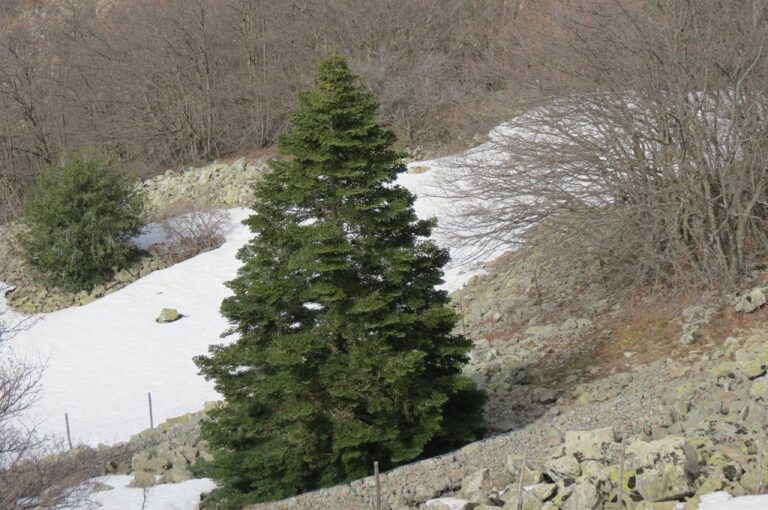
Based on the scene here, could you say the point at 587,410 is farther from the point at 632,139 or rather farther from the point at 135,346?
the point at 135,346

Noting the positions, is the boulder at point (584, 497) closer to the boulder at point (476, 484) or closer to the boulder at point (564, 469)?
the boulder at point (564, 469)

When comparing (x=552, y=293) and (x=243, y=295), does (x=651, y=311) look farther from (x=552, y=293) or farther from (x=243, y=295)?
(x=243, y=295)

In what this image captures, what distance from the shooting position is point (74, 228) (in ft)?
82.8

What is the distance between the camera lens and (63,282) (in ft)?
83.1

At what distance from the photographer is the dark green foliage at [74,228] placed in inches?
994

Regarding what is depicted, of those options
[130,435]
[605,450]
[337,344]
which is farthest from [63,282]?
[605,450]

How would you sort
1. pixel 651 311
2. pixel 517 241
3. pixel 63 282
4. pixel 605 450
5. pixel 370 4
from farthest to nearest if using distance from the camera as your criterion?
pixel 370 4 < pixel 63 282 < pixel 517 241 < pixel 651 311 < pixel 605 450

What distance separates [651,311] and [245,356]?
6.68 m

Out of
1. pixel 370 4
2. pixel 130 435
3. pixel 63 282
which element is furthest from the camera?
pixel 370 4

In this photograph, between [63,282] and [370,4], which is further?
[370,4]

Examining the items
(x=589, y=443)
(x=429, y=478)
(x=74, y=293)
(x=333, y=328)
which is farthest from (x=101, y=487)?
(x=74, y=293)

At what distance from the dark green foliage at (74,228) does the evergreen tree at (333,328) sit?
50.3ft

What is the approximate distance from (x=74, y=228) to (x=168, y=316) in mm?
5011

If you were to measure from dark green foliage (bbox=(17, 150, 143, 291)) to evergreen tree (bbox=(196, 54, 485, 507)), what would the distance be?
15320 mm
